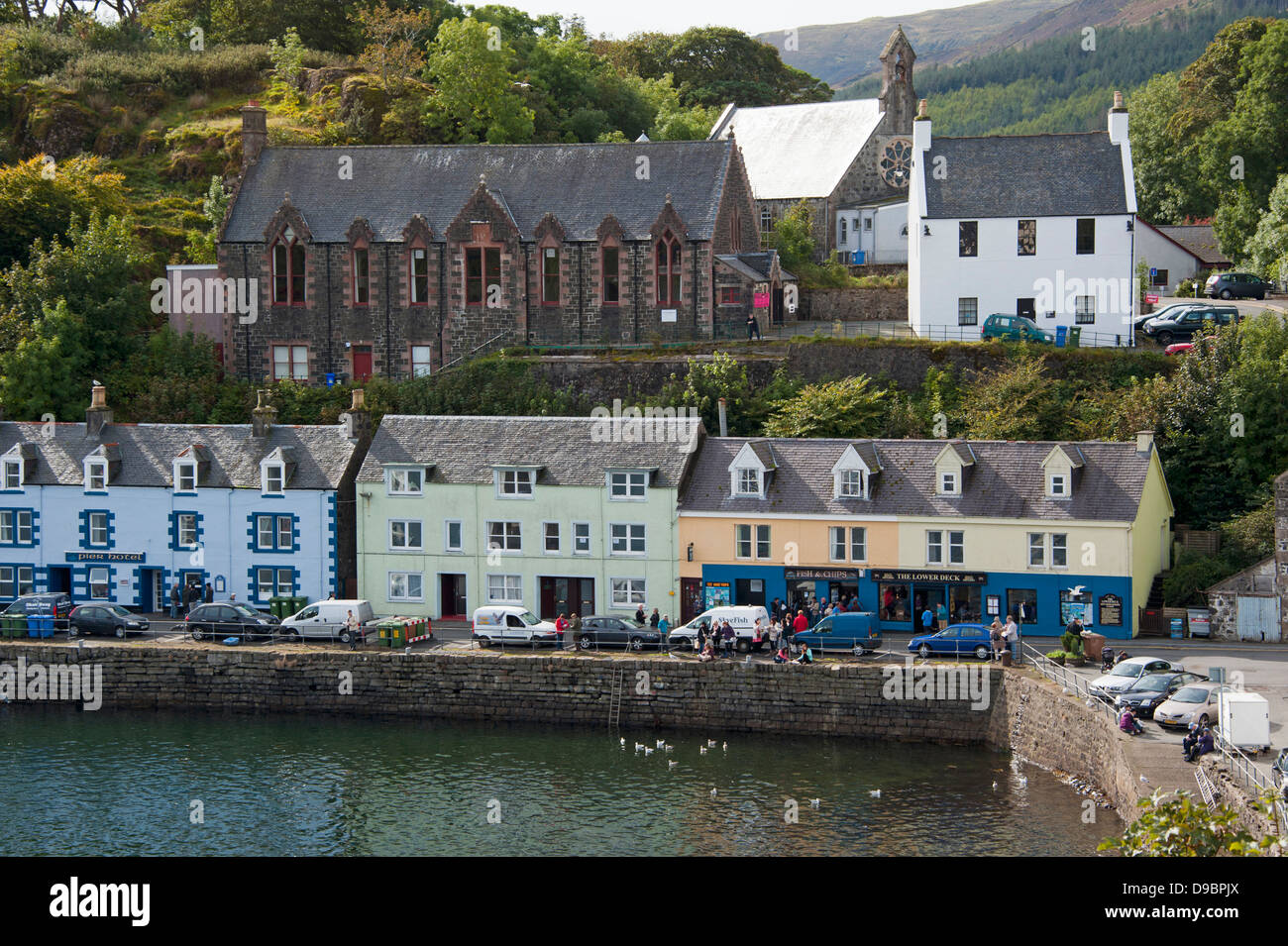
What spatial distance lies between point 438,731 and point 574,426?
12.3 meters

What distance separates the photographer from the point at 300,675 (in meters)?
49.7

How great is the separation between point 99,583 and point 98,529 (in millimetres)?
1939

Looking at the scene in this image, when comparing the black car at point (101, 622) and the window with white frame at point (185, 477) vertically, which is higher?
the window with white frame at point (185, 477)

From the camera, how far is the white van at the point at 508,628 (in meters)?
49.0

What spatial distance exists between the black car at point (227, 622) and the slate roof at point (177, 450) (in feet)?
17.1

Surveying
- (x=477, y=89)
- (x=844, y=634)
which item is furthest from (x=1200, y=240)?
(x=844, y=634)

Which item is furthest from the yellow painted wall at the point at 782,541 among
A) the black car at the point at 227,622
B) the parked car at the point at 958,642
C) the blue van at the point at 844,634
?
the black car at the point at 227,622

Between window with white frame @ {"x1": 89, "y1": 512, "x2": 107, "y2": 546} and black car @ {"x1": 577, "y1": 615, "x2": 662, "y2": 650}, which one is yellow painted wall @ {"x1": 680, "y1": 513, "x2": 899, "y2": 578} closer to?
black car @ {"x1": 577, "y1": 615, "x2": 662, "y2": 650}

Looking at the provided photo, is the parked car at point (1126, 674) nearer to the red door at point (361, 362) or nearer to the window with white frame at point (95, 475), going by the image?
the window with white frame at point (95, 475)

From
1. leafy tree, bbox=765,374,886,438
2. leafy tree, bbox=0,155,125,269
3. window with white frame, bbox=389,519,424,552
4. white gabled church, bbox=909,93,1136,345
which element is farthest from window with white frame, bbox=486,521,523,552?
leafy tree, bbox=0,155,125,269

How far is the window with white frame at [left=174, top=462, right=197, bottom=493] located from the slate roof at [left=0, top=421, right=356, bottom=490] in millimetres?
271

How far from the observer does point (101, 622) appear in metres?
51.8

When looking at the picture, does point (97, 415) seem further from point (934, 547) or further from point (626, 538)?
point (934, 547)
